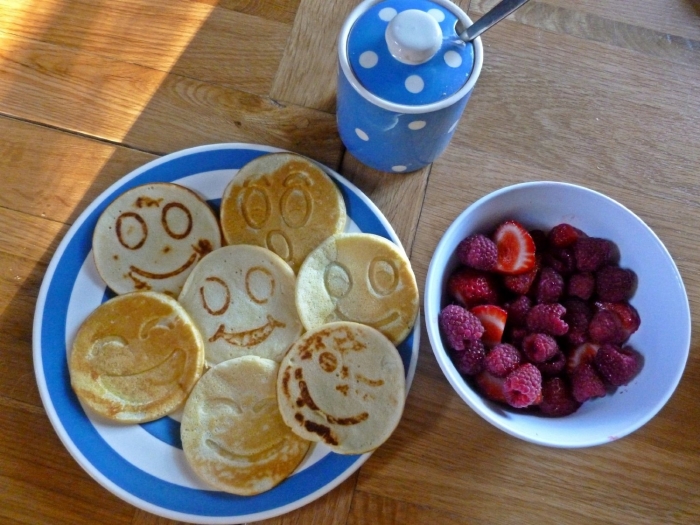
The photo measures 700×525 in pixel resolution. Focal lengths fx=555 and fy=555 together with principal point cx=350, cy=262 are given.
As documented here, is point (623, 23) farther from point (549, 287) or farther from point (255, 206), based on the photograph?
point (255, 206)

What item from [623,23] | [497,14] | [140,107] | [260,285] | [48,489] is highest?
[497,14]

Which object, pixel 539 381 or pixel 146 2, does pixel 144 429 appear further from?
pixel 146 2

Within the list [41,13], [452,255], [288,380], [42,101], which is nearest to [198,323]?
[288,380]

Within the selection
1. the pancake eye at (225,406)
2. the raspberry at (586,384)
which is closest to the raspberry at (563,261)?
the raspberry at (586,384)

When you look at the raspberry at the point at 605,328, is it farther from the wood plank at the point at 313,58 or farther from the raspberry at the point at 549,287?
the wood plank at the point at 313,58

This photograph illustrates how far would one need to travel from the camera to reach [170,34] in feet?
2.88

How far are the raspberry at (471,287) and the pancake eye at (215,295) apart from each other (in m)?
0.29

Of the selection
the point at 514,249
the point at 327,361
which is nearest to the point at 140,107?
the point at 327,361

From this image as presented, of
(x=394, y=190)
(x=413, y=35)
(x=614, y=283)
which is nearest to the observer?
(x=413, y=35)

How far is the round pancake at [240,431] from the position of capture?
26.9 inches

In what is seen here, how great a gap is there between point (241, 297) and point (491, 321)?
1.05ft

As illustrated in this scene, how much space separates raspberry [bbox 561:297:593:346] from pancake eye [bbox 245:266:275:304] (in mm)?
375

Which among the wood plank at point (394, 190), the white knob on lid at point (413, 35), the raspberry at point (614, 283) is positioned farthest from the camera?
the wood plank at point (394, 190)

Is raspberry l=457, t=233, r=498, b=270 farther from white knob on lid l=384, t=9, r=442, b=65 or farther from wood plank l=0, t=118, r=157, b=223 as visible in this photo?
wood plank l=0, t=118, r=157, b=223
